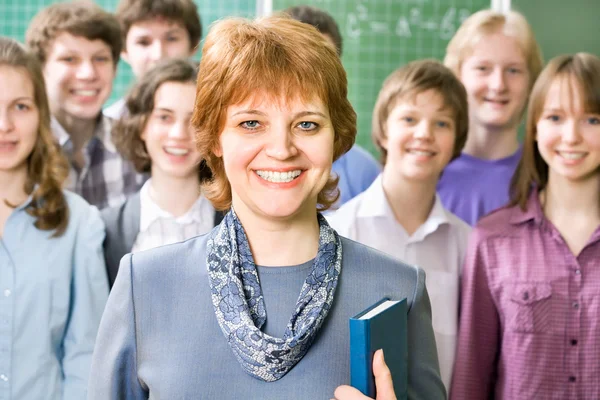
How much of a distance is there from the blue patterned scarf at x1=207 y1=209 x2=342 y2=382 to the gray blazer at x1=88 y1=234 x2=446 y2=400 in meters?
0.03

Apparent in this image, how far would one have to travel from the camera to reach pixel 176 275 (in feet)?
4.95

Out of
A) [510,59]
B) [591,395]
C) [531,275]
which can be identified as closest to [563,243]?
[531,275]

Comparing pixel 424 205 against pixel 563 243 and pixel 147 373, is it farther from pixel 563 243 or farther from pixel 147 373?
pixel 147 373

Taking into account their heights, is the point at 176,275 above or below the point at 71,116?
below

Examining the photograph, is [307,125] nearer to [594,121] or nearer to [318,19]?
[594,121]

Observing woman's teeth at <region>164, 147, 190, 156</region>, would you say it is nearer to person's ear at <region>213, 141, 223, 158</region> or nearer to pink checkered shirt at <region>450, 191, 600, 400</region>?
pink checkered shirt at <region>450, 191, 600, 400</region>

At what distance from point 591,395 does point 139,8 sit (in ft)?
7.76

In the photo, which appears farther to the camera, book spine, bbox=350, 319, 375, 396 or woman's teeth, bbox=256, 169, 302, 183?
woman's teeth, bbox=256, 169, 302, 183

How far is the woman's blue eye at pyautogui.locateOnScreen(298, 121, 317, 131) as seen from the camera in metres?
1.43

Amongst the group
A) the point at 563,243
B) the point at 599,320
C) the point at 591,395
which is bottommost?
the point at 591,395

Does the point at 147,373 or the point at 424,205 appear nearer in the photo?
the point at 147,373

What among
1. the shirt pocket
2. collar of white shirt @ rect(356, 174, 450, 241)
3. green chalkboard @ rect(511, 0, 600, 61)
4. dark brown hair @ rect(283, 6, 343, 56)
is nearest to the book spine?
the shirt pocket

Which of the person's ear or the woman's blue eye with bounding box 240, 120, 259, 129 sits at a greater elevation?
the woman's blue eye with bounding box 240, 120, 259, 129

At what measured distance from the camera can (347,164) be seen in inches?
131
